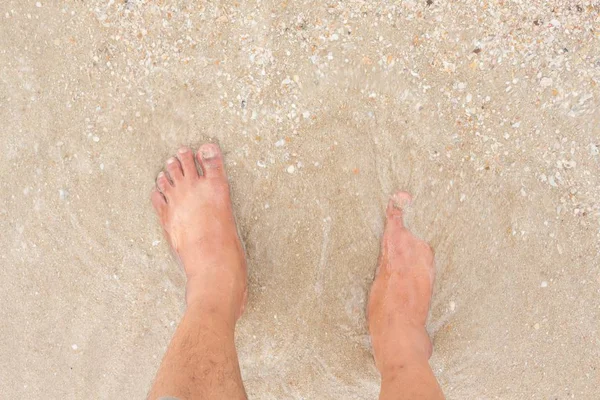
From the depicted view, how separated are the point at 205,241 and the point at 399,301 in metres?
Result: 0.95

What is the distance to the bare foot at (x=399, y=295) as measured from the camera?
193 centimetres

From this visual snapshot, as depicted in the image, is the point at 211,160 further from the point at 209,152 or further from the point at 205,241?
the point at 205,241

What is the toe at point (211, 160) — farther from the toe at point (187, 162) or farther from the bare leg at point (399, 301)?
the bare leg at point (399, 301)

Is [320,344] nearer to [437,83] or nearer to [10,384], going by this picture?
[437,83]

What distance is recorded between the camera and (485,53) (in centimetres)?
180

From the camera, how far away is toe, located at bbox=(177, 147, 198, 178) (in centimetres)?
195

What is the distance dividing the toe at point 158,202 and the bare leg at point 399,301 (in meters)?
1.03

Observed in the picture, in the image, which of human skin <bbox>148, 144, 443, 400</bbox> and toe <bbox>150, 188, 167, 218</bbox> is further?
toe <bbox>150, 188, 167, 218</bbox>

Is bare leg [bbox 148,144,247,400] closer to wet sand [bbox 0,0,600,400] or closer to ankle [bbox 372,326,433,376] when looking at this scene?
wet sand [bbox 0,0,600,400]

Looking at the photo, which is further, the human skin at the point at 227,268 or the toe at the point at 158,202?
the toe at the point at 158,202

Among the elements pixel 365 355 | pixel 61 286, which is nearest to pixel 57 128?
pixel 61 286

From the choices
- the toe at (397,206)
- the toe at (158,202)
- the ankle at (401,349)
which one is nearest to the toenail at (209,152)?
the toe at (158,202)

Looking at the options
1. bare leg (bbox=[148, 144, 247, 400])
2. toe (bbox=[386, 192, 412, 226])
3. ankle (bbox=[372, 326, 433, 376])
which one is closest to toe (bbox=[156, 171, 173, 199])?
bare leg (bbox=[148, 144, 247, 400])

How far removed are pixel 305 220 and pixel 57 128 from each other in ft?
3.94
